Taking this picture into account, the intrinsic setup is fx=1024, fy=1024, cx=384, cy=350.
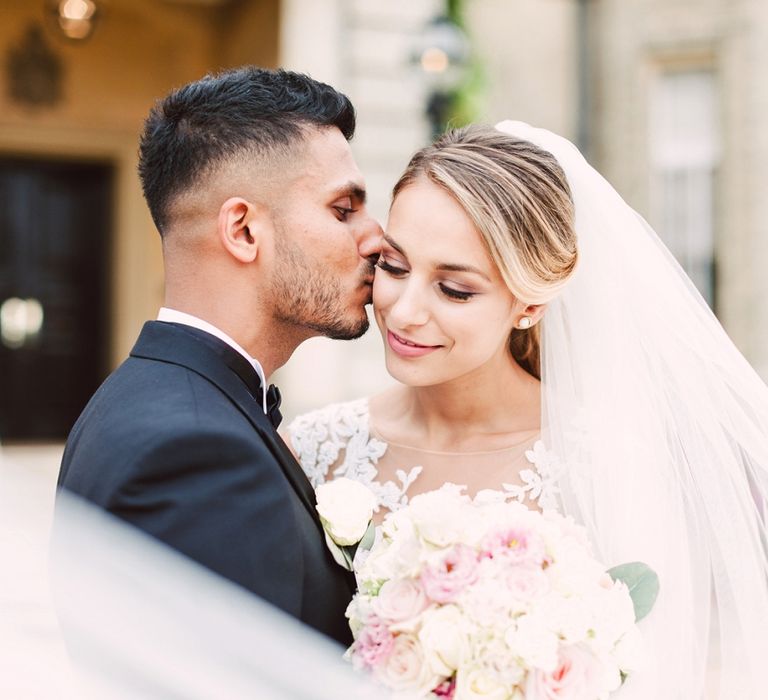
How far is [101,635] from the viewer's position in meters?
1.38

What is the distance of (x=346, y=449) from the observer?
10.6 feet

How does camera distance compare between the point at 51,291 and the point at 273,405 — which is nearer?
the point at 273,405

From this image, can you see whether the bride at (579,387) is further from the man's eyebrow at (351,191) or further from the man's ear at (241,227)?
the man's ear at (241,227)

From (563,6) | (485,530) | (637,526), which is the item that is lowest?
(637,526)

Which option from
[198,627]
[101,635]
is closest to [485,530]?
[198,627]

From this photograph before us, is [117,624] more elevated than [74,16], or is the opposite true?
[74,16]

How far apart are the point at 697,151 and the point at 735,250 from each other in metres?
1.31

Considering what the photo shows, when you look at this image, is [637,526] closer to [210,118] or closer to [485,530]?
[485,530]

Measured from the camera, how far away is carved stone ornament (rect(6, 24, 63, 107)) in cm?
991

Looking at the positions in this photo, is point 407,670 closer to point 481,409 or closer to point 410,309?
point 410,309

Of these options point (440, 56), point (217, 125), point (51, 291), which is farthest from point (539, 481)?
point (51, 291)

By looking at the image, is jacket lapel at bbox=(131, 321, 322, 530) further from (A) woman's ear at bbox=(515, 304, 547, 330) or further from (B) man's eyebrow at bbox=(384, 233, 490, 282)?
(A) woman's ear at bbox=(515, 304, 547, 330)

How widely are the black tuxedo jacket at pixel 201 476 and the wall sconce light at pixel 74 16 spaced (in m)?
7.09

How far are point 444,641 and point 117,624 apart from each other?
659 mm
